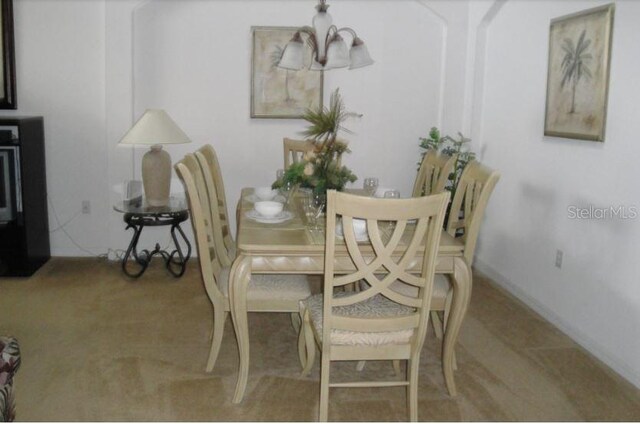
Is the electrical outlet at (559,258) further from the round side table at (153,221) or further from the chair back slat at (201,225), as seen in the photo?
the round side table at (153,221)

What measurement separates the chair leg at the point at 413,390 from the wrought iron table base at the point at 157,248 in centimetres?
251

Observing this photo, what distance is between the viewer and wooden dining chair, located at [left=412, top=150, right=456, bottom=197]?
3.76 meters

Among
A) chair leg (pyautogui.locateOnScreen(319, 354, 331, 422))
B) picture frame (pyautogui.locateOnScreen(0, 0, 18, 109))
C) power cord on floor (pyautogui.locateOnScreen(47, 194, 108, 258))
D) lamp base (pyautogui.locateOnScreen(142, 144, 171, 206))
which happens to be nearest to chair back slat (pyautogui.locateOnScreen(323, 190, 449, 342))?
chair leg (pyautogui.locateOnScreen(319, 354, 331, 422))

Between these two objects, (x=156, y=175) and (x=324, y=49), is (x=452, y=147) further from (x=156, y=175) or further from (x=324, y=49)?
(x=156, y=175)

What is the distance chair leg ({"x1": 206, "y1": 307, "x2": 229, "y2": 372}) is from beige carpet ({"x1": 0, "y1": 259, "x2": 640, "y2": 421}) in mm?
71

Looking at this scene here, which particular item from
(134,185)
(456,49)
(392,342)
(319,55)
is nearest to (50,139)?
(134,185)

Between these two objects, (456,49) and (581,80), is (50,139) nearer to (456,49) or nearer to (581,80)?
(456,49)

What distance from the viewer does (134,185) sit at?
5.25m

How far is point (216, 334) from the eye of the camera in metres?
3.26

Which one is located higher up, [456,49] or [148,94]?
[456,49]

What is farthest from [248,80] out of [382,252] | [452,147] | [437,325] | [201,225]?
[382,252]

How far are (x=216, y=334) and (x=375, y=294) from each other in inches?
38.3

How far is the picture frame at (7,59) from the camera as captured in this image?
500cm

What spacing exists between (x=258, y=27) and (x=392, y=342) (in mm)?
3353
